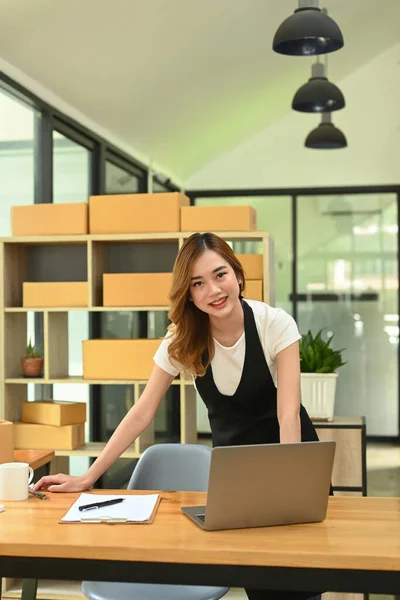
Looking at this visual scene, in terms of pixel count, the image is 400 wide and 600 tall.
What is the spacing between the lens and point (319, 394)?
420cm

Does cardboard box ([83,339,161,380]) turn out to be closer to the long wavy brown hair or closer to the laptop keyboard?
the long wavy brown hair

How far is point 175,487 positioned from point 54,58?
8.41 feet

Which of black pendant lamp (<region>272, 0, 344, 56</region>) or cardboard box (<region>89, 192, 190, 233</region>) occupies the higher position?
black pendant lamp (<region>272, 0, 344, 56</region>)

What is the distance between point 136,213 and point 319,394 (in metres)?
1.23

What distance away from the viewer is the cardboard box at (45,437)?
4211 mm

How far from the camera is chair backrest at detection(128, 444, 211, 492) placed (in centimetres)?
294

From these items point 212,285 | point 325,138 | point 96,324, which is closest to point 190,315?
point 212,285

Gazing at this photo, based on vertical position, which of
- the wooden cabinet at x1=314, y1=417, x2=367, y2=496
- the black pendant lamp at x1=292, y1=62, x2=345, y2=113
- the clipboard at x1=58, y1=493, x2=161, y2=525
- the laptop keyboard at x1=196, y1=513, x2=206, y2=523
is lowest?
the wooden cabinet at x1=314, y1=417, x2=367, y2=496

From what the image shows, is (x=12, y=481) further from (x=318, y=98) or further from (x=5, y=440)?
(x=318, y=98)

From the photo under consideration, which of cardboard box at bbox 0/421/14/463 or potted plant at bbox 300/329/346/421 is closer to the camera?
cardboard box at bbox 0/421/14/463

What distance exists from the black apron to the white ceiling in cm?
213

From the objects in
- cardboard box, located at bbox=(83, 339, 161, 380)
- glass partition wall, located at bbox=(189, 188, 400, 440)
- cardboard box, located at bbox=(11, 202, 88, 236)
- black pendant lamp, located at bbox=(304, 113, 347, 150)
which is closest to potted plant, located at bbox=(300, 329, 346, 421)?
cardboard box, located at bbox=(83, 339, 161, 380)

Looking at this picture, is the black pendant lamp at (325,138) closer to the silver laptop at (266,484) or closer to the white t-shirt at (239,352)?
the white t-shirt at (239,352)

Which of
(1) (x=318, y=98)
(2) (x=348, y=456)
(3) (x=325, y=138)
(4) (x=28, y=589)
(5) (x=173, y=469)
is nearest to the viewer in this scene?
(4) (x=28, y=589)
